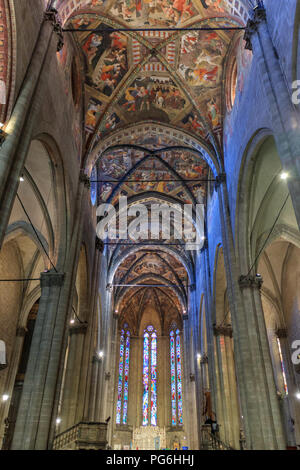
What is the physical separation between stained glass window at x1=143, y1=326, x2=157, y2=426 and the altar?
40.6 inches

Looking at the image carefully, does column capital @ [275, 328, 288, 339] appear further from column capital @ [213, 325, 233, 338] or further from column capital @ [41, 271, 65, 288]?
column capital @ [41, 271, 65, 288]

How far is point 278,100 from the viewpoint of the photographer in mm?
7176

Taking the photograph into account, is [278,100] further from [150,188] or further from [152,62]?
[150,188]

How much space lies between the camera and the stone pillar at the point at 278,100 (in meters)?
6.23

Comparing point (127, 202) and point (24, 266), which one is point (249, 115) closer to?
point (127, 202)

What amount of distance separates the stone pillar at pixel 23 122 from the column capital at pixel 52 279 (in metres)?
4.68

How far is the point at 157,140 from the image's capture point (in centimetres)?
1683

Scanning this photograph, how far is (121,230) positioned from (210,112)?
32.3 ft

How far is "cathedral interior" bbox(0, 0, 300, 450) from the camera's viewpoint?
7.86m

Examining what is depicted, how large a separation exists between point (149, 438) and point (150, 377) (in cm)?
469

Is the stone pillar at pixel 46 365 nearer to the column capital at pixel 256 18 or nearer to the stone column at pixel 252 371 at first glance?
the stone column at pixel 252 371

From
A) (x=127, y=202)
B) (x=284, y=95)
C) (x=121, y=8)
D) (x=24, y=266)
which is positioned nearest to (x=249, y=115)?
(x=284, y=95)

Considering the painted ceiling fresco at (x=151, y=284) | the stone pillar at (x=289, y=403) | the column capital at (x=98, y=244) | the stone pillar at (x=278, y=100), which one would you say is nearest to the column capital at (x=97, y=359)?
the column capital at (x=98, y=244)
